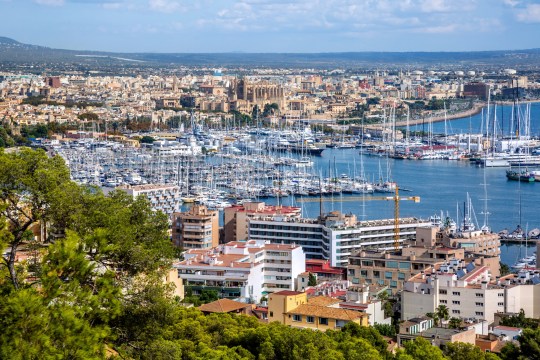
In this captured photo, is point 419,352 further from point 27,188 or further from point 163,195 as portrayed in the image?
point 163,195

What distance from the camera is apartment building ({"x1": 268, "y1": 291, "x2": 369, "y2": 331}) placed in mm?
7055

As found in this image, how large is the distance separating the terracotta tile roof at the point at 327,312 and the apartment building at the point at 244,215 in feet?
14.2

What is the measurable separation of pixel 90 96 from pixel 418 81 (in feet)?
62.1

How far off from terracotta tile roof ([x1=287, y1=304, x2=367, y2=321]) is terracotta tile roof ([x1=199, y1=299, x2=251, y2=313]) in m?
0.45

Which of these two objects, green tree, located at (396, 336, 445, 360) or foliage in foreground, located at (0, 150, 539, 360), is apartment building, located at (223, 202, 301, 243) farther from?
foliage in foreground, located at (0, 150, 539, 360)

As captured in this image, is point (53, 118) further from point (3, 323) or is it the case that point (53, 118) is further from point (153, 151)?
point (3, 323)

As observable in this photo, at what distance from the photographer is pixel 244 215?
11.7 meters

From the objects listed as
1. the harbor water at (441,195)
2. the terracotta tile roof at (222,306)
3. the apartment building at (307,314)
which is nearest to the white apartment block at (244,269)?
the terracotta tile roof at (222,306)

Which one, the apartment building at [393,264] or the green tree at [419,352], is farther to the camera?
the apartment building at [393,264]

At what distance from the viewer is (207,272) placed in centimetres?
927

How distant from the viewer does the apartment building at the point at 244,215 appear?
11672 mm

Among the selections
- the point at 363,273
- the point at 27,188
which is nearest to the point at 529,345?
the point at 27,188

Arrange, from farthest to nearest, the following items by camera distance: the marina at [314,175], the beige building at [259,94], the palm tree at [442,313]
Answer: the beige building at [259,94]
the marina at [314,175]
the palm tree at [442,313]

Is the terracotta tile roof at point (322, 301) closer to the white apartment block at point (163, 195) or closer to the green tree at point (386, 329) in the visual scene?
the green tree at point (386, 329)
